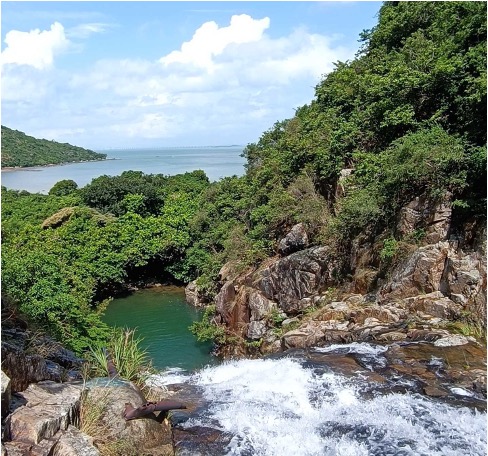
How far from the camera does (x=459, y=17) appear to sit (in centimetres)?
1334

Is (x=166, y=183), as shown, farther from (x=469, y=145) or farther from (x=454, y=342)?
(x=454, y=342)

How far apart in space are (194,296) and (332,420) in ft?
59.9

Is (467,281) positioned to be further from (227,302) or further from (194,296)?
(194,296)

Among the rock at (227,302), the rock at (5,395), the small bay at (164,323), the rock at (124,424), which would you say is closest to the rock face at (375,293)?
the rock at (227,302)

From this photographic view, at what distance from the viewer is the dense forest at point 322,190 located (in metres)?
11.5

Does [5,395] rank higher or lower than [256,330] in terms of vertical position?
higher

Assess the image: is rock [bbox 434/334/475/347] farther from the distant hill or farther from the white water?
the distant hill

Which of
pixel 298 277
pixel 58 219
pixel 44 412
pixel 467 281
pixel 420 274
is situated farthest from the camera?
pixel 58 219

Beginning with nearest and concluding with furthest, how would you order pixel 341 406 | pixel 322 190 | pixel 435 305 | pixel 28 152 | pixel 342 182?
pixel 341 406, pixel 435 305, pixel 342 182, pixel 322 190, pixel 28 152

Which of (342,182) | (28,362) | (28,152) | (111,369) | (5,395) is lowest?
(111,369)

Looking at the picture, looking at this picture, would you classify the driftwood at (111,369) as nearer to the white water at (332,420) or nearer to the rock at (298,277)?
the white water at (332,420)

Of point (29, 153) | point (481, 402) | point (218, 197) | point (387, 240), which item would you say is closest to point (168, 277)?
point (218, 197)

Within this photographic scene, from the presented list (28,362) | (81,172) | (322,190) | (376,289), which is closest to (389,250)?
(376,289)

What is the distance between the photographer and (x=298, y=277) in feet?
48.5
